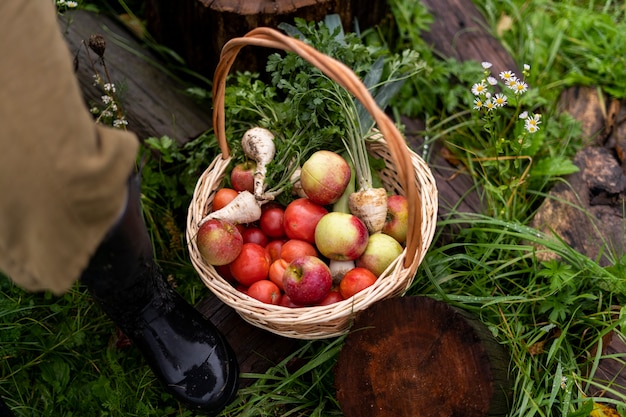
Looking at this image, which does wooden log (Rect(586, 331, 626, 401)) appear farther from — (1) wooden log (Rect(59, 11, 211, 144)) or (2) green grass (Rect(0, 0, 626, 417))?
(1) wooden log (Rect(59, 11, 211, 144))

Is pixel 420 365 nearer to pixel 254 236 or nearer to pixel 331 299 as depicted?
pixel 331 299

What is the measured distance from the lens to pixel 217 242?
1850mm

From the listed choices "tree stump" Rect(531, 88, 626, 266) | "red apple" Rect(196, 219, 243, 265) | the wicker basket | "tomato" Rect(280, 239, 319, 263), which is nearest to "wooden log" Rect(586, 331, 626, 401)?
"tree stump" Rect(531, 88, 626, 266)

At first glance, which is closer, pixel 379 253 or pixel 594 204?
pixel 379 253

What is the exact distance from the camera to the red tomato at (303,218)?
1978 millimetres

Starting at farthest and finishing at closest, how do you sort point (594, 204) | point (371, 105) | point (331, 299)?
point (594, 204), point (331, 299), point (371, 105)

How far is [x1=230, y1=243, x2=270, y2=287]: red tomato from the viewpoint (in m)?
1.93

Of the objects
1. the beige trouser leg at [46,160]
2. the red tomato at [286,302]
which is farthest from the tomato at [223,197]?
the beige trouser leg at [46,160]

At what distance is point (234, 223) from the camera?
79.0 inches

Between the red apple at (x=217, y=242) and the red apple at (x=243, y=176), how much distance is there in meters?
0.22

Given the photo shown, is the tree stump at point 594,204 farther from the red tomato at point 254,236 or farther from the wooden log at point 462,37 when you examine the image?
the red tomato at point 254,236

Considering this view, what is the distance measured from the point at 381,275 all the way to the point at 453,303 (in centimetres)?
33

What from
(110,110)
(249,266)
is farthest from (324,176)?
(110,110)

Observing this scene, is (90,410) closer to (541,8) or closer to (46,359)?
(46,359)
